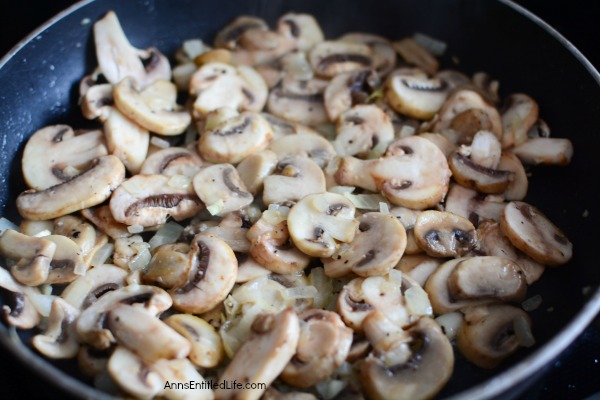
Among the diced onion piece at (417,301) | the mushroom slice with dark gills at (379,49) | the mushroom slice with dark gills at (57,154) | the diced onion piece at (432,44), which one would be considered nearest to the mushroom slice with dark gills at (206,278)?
the diced onion piece at (417,301)

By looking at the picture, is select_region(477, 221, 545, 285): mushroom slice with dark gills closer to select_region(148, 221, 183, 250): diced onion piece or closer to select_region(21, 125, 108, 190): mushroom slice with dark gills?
select_region(148, 221, 183, 250): diced onion piece

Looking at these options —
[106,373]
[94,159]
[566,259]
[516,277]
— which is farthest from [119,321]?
[566,259]

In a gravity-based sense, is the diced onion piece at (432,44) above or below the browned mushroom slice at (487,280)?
above

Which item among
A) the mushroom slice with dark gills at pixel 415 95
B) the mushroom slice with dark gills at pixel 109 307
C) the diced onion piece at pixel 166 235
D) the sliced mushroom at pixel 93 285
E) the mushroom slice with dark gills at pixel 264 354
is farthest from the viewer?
the mushroom slice with dark gills at pixel 415 95

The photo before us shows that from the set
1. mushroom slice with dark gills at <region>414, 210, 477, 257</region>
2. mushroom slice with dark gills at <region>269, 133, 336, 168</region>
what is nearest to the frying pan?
mushroom slice with dark gills at <region>414, 210, 477, 257</region>

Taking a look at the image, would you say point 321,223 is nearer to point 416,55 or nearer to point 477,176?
point 477,176

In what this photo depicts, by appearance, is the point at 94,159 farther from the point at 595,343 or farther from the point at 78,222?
the point at 595,343

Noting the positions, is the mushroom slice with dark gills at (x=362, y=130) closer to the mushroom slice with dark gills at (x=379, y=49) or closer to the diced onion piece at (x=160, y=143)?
the mushroom slice with dark gills at (x=379, y=49)

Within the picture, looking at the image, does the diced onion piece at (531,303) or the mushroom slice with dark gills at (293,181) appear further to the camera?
the mushroom slice with dark gills at (293,181)
